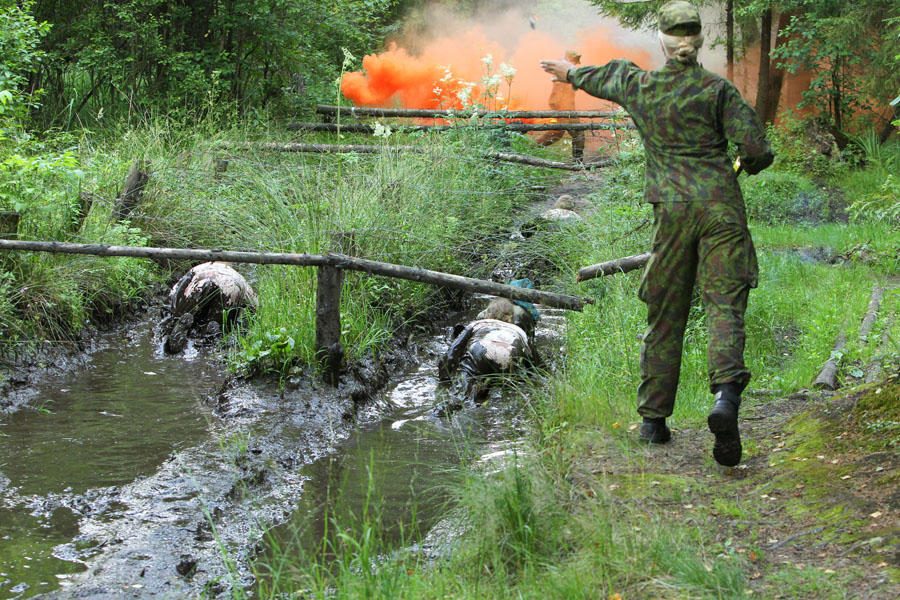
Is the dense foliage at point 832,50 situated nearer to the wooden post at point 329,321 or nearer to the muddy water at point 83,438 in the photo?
the wooden post at point 329,321

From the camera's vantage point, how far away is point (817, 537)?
4.36 meters

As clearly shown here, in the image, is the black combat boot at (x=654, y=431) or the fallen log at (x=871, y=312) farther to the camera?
the fallen log at (x=871, y=312)

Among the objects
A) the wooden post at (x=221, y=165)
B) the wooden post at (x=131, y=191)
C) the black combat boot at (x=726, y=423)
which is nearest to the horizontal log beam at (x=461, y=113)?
the wooden post at (x=221, y=165)

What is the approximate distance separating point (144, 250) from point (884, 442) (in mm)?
5044

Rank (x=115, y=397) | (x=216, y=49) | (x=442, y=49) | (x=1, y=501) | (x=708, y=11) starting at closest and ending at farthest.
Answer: (x=1, y=501) → (x=115, y=397) → (x=216, y=49) → (x=708, y=11) → (x=442, y=49)

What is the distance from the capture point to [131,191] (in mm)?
11203

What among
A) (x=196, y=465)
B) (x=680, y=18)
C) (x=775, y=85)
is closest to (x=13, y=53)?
(x=196, y=465)

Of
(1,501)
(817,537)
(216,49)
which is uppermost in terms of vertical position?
(216,49)

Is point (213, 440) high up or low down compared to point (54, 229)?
down

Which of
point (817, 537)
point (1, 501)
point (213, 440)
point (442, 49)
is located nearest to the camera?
point (817, 537)

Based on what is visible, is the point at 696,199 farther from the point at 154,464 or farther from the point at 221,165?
the point at 221,165

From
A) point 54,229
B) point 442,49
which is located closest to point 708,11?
point 442,49

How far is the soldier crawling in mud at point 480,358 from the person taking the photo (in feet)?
27.8

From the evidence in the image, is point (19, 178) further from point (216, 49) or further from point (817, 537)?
point (216, 49)
